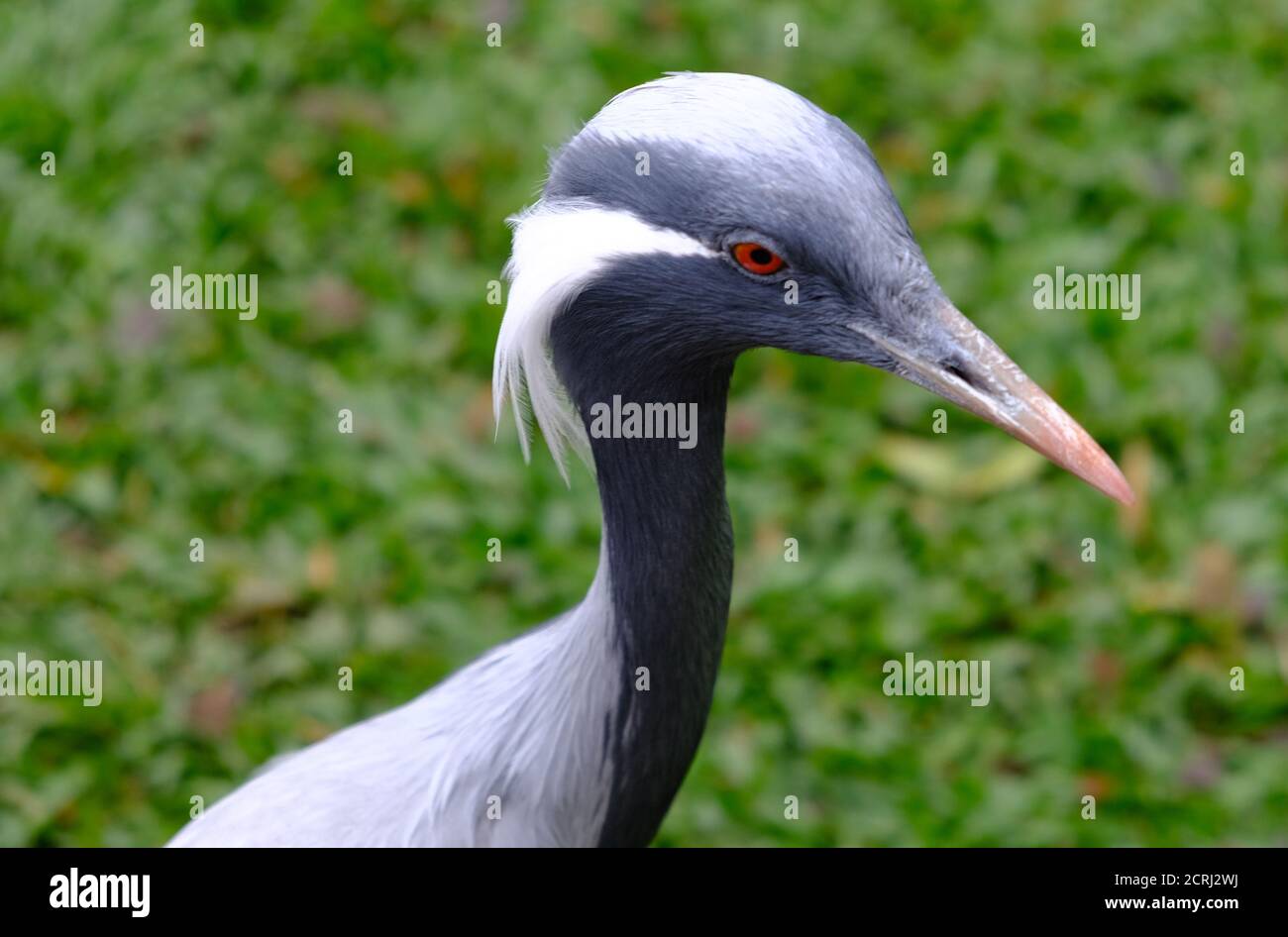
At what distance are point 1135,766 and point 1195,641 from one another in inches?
20.5

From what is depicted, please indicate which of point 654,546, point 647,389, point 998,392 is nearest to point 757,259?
point 647,389

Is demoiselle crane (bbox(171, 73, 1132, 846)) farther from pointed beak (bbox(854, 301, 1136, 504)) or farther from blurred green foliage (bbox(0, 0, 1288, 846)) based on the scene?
blurred green foliage (bbox(0, 0, 1288, 846))

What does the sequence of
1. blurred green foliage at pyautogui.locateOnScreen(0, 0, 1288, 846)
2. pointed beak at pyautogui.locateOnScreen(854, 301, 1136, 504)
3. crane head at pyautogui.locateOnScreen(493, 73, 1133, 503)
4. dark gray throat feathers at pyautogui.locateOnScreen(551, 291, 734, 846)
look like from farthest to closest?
blurred green foliage at pyautogui.locateOnScreen(0, 0, 1288, 846), dark gray throat feathers at pyautogui.locateOnScreen(551, 291, 734, 846), pointed beak at pyautogui.locateOnScreen(854, 301, 1136, 504), crane head at pyautogui.locateOnScreen(493, 73, 1133, 503)

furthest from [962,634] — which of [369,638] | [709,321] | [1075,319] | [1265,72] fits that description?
[1265,72]

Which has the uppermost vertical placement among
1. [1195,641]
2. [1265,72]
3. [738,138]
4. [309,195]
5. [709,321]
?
[1265,72]

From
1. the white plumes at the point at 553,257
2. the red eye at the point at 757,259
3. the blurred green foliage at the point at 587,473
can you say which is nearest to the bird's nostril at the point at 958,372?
the red eye at the point at 757,259

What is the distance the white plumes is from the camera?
104 inches

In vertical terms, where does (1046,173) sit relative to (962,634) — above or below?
above

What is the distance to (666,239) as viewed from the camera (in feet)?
8.61

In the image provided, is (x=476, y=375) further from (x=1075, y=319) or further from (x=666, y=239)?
(x=666, y=239)

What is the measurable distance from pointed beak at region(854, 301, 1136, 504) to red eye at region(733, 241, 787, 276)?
0.26 meters

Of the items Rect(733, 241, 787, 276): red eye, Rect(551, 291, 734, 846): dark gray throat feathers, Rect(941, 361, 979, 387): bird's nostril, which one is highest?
Rect(733, 241, 787, 276): red eye

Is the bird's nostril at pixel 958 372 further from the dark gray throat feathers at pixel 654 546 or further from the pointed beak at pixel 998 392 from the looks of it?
A: the dark gray throat feathers at pixel 654 546

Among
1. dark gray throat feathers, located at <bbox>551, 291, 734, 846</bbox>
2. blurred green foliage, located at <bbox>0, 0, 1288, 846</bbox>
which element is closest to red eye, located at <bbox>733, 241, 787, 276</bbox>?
dark gray throat feathers, located at <bbox>551, 291, 734, 846</bbox>
